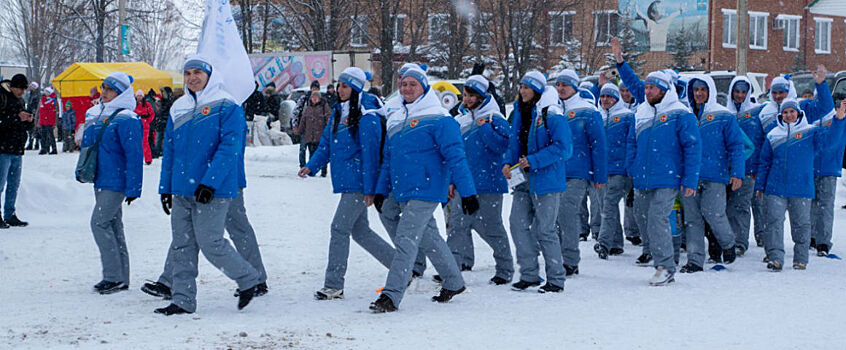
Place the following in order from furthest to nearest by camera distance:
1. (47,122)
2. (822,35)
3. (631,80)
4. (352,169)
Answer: (822,35) → (47,122) → (631,80) → (352,169)

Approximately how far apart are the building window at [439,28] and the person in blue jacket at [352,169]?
97.6 ft

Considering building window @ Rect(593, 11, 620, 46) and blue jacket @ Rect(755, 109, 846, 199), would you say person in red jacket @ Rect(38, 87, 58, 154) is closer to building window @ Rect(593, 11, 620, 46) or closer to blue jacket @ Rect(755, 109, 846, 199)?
blue jacket @ Rect(755, 109, 846, 199)

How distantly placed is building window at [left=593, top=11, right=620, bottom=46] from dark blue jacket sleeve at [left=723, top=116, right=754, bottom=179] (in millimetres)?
32984

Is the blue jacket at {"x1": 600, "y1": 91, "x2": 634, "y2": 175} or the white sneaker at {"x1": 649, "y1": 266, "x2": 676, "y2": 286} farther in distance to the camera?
the blue jacket at {"x1": 600, "y1": 91, "x2": 634, "y2": 175}

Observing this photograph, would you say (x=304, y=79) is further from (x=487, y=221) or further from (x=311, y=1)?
(x=487, y=221)

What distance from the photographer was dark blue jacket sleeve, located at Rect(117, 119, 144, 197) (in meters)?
7.99

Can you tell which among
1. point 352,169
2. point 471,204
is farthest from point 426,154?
point 352,169

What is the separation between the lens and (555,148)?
809 centimetres

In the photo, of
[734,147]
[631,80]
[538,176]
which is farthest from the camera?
[631,80]

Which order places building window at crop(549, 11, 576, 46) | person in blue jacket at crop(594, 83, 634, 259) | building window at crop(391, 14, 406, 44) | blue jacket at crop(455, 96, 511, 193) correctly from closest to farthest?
blue jacket at crop(455, 96, 511, 193) < person in blue jacket at crop(594, 83, 634, 259) < building window at crop(391, 14, 406, 44) < building window at crop(549, 11, 576, 46)

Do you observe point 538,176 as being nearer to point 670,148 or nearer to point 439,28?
point 670,148

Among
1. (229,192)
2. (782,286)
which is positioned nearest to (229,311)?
(229,192)

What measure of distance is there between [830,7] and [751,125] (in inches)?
470

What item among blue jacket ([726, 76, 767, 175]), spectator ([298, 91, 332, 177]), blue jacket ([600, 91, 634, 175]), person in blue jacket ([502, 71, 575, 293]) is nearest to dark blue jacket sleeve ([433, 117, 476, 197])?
person in blue jacket ([502, 71, 575, 293])
